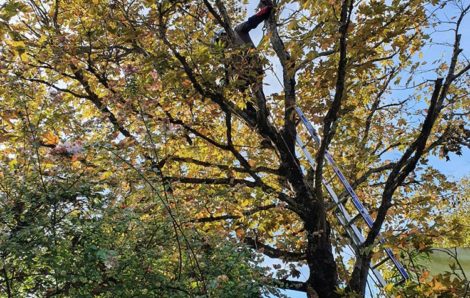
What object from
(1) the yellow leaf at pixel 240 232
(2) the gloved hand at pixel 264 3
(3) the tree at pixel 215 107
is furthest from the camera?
(1) the yellow leaf at pixel 240 232

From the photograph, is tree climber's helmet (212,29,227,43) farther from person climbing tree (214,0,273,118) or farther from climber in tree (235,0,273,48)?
climber in tree (235,0,273,48)

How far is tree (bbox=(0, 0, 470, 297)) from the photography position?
12.1 ft

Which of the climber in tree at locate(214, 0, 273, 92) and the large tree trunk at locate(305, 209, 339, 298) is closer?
the climber in tree at locate(214, 0, 273, 92)

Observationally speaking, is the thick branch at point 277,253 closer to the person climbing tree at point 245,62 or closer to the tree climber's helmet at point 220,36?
the person climbing tree at point 245,62

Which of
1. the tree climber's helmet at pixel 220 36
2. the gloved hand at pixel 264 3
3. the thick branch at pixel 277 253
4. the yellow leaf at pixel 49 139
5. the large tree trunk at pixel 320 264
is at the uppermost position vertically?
the gloved hand at pixel 264 3

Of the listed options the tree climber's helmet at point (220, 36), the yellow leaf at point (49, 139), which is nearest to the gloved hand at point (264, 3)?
the tree climber's helmet at point (220, 36)

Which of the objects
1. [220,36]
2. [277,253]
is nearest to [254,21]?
[220,36]

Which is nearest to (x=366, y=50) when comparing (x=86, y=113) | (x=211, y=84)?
(x=211, y=84)

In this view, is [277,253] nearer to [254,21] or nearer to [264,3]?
[254,21]

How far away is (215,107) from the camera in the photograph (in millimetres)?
6043

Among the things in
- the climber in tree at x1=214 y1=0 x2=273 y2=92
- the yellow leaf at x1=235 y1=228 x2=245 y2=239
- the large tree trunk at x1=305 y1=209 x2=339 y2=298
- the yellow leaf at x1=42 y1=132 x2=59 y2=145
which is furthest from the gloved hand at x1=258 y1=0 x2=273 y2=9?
the yellow leaf at x1=235 y1=228 x2=245 y2=239

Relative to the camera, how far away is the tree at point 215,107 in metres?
3.70

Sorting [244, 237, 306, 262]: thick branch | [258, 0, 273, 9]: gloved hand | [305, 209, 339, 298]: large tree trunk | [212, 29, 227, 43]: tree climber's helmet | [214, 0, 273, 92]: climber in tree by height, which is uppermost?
[258, 0, 273, 9]: gloved hand

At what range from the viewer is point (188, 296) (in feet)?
11.2
